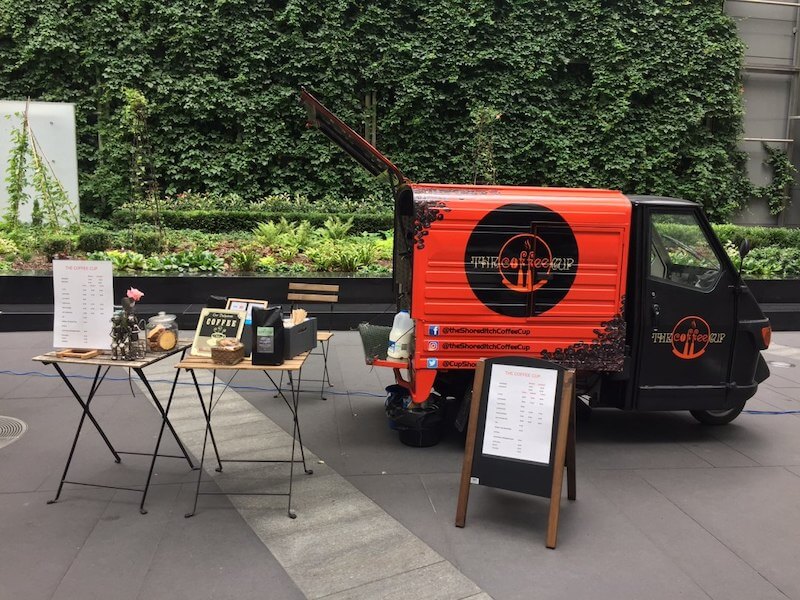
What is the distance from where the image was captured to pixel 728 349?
5.11 meters

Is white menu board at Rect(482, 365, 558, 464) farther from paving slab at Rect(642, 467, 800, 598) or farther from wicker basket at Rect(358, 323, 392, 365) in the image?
wicker basket at Rect(358, 323, 392, 365)

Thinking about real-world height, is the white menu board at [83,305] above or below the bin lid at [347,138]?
below

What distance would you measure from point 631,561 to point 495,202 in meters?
2.64

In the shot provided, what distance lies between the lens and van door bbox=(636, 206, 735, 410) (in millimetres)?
4945

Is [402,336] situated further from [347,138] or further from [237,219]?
[237,219]

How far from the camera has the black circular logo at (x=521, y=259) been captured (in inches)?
183

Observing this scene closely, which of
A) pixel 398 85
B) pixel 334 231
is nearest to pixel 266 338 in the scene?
pixel 334 231

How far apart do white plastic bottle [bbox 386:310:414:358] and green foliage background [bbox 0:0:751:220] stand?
518 inches

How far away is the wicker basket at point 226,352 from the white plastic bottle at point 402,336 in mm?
1404

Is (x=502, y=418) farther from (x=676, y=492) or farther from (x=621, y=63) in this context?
(x=621, y=63)

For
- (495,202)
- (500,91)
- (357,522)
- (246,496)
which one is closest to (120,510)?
(246,496)

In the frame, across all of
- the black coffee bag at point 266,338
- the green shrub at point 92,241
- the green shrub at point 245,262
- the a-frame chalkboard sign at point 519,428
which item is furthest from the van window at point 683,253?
the green shrub at point 92,241

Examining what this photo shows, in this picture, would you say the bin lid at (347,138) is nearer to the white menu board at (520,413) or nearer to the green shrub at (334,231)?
the white menu board at (520,413)

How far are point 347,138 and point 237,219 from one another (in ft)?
31.0
